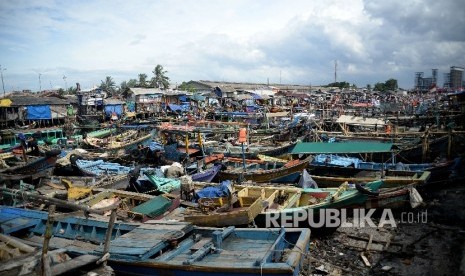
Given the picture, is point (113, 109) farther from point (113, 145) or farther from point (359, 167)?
point (359, 167)

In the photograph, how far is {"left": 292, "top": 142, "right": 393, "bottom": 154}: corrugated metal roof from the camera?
47.3 feet

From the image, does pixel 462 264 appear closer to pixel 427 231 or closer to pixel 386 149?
pixel 427 231

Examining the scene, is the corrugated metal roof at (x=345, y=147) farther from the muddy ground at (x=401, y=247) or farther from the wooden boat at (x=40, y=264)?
the wooden boat at (x=40, y=264)

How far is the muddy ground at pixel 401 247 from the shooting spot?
8602 millimetres

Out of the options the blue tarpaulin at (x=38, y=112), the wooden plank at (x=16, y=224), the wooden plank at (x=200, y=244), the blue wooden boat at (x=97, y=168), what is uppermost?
the blue tarpaulin at (x=38, y=112)

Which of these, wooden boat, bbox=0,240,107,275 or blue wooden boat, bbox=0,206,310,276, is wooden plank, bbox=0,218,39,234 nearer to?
blue wooden boat, bbox=0,206,310,276

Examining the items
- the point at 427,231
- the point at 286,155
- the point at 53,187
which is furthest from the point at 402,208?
the point at 53,187

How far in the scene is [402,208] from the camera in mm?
12062

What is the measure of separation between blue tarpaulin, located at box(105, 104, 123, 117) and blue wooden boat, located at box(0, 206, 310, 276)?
34.9 meters

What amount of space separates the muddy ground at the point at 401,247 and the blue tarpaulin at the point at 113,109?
36.8m

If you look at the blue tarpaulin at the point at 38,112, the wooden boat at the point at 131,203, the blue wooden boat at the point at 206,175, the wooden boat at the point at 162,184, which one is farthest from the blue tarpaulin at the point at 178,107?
the wooden boat at the point at 131,203

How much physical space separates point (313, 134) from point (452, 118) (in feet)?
44.7

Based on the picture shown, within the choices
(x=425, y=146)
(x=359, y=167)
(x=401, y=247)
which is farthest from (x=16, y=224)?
(x=425, y=146)

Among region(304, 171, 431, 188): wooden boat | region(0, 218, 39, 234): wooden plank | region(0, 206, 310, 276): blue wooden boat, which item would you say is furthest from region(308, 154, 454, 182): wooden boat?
region(0, 218, 39, 234): wooden plank
